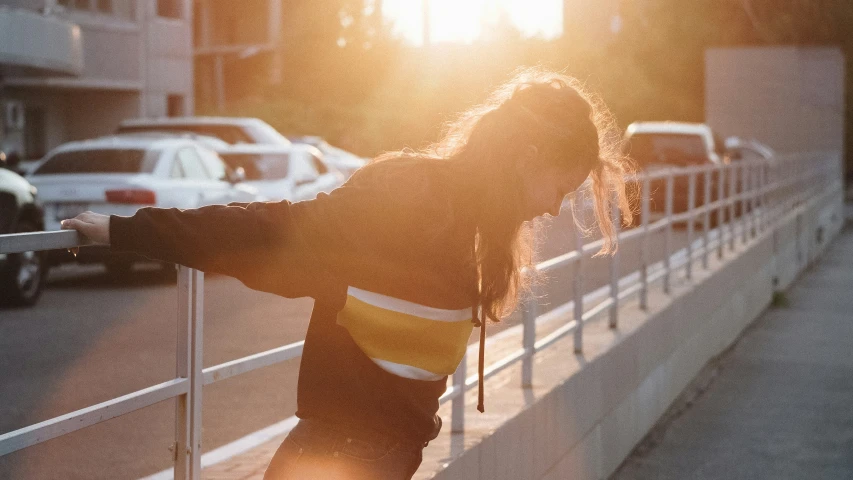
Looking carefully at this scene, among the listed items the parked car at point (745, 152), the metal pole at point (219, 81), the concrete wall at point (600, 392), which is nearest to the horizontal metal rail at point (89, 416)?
the concrete wall at point (600, 392)

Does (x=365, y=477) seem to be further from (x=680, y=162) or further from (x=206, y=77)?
(x=206, y=77)

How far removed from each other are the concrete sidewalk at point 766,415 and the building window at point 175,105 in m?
28.1

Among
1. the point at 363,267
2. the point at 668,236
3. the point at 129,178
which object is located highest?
the point at 363,267

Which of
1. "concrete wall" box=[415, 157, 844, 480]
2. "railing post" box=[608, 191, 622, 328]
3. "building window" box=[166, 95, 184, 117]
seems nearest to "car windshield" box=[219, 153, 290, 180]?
"concrete wall" box=[415, 157, 844, 480]

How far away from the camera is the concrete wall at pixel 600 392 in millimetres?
4730

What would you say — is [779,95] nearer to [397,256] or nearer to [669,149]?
[669,149]

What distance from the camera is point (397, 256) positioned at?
260cm

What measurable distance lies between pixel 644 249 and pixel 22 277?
546 centimetres

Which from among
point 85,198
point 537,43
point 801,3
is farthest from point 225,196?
point 537,43

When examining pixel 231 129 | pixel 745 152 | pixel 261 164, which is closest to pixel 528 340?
pixel 261 164

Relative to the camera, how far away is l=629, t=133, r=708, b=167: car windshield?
24656 mm

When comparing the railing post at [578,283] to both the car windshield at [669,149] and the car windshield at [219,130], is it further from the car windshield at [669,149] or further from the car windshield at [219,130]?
the car windshield at [669,149]

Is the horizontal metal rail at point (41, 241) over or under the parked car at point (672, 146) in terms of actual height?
over

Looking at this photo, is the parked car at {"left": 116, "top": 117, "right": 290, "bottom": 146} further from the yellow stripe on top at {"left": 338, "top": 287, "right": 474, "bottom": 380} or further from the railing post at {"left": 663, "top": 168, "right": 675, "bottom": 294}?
the yellow stripe on top at {"left": 338, "top": 287, "right": 474, "bottom": 380}
